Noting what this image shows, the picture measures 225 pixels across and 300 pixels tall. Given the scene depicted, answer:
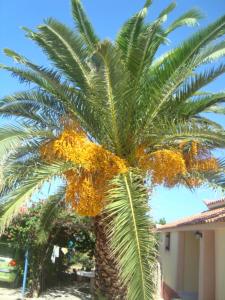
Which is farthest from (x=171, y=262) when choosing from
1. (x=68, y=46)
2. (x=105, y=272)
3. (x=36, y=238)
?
(x=68, y=46)

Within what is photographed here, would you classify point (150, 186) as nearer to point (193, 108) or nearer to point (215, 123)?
point (193, 108)

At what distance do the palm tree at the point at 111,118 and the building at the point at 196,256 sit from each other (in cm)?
374

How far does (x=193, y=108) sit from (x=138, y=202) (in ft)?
10.6

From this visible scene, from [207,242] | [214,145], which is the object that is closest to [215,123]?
[214,145]

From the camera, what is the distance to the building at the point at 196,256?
45.7ft

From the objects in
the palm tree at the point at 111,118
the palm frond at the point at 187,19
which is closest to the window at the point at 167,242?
the palm tree at the point at 111,118

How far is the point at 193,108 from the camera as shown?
9.96 meters

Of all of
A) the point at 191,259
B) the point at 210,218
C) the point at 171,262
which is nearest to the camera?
the point at 210,218

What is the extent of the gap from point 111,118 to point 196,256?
13048 mm

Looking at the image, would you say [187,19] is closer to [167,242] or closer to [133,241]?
[133,241]

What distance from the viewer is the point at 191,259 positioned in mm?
20031

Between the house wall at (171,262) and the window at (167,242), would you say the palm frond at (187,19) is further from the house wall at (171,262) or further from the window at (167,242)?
the window at (167,242)

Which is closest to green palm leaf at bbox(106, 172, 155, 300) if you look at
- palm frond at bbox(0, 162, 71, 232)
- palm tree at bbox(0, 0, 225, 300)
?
palm tree at bbox(0, 0, 225, 300)

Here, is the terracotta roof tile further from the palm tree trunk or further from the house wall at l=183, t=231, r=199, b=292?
the palm tree trunk
